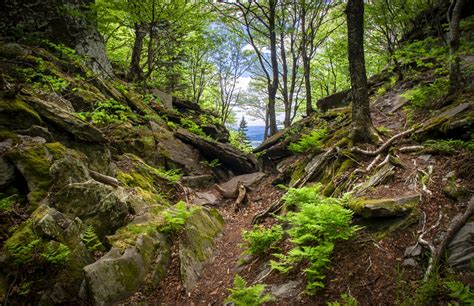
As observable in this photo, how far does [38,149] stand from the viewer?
6223mm

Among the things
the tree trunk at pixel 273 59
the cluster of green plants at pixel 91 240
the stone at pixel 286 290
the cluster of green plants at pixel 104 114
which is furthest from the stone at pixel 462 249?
the tree trunk at pixel 273 59

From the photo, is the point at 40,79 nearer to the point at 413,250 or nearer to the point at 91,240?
the point at 91,240

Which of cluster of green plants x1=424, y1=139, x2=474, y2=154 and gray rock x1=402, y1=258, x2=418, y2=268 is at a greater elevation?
cluster of green plants x1=424, y1=139, x2=474, y2=154

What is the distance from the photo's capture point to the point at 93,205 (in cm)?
600

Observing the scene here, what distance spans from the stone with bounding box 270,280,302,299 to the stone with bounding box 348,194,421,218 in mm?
1731

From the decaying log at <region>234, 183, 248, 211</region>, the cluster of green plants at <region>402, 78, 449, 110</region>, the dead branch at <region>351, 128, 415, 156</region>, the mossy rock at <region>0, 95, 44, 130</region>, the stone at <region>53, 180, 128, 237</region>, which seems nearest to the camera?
the stone at <region>53, 180, 128, 237</region>

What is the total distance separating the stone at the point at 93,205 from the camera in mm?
5785

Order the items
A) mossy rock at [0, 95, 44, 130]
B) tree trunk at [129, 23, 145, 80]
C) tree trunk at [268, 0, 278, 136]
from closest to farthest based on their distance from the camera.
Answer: mossy rock at [0, 95, 44, 130] → tree trunk at [268, 0, 278, 136] → tree trunk at [129, 23, 145, 80]

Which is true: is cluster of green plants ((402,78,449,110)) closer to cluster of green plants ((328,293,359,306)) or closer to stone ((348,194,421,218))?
stone ((348,194,421,218))

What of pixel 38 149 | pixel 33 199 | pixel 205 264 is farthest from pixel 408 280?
pixel 38 149

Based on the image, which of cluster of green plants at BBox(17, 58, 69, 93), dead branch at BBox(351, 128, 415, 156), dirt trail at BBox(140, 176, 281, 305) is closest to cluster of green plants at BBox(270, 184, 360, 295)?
dirt trail at BBox(140, 176, 281, 305)

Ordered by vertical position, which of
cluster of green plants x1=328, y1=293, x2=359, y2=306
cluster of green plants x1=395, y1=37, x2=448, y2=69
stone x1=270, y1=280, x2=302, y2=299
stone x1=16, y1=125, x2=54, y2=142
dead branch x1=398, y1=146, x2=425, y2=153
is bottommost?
stone x1=270, y1=280, x2=302, y2=299

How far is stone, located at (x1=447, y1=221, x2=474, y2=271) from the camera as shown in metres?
3.53

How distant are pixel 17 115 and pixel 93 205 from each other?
3.27 m
